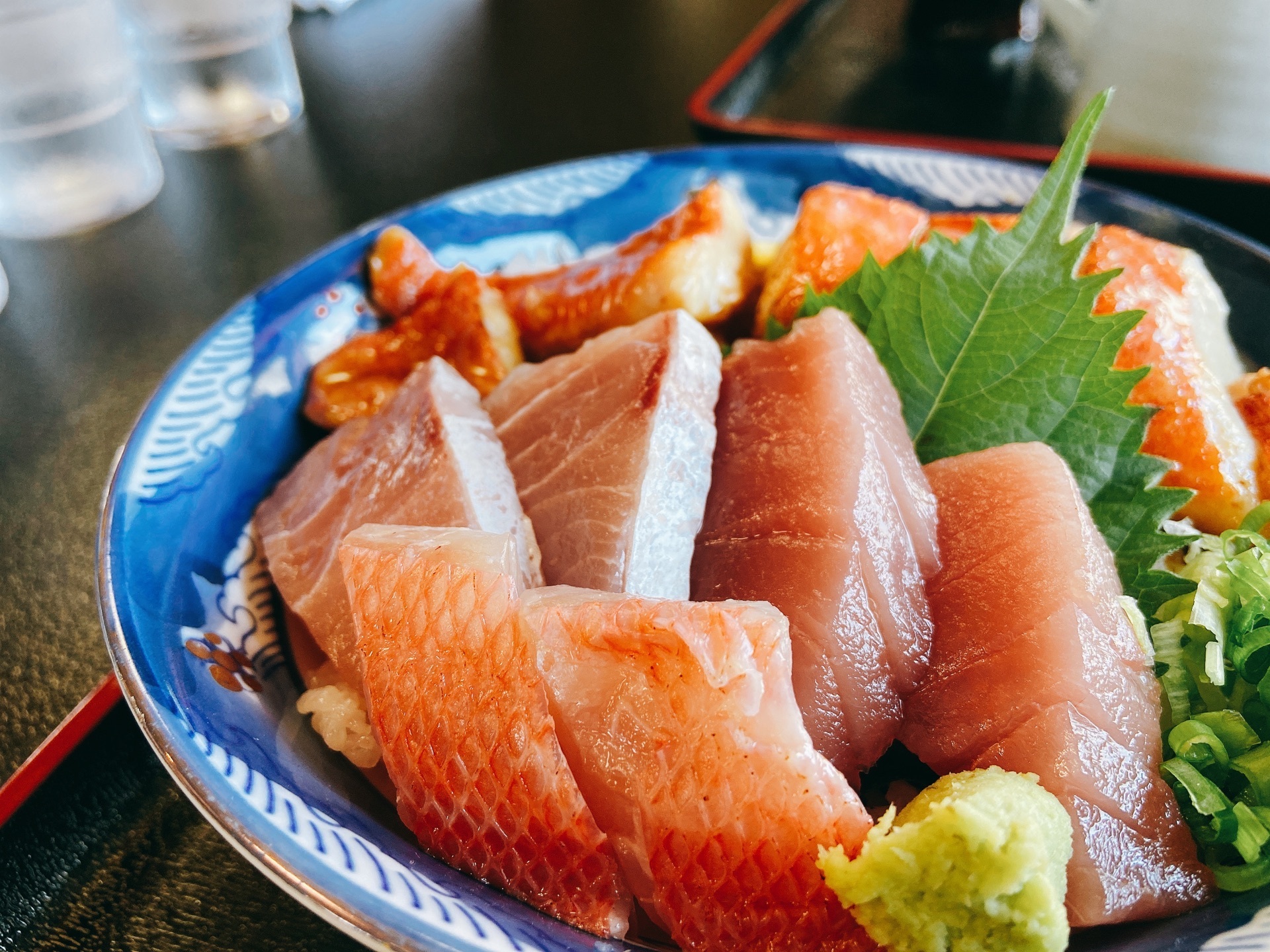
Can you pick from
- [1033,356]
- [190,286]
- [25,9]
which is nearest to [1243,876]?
[1033,356]

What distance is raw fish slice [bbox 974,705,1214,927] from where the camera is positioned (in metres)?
1.02

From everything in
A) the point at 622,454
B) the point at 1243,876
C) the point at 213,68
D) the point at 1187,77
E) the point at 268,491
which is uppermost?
the point at 213,68

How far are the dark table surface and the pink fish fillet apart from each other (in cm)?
90

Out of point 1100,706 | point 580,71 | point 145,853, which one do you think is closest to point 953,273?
point 1100,706

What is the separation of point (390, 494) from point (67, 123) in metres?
2.47

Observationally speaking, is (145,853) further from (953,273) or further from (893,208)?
(893,208)

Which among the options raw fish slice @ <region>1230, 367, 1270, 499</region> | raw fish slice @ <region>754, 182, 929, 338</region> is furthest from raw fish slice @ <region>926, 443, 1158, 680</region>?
raw fish slice @ <region>754, 182, 929, 338</region>

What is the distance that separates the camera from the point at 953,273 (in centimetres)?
172

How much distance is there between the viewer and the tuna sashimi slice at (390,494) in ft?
4.61

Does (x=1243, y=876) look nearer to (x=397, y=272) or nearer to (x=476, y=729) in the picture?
(x=476, y=729)

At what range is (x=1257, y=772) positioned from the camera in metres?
1.12

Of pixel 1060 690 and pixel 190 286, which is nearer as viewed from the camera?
pixel 1060 690

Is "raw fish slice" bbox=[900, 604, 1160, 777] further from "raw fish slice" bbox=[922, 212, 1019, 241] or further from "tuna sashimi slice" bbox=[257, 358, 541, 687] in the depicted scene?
"raw fish slice" bbox=[922, 212, 1019, 241]

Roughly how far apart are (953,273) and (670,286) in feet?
1.83
